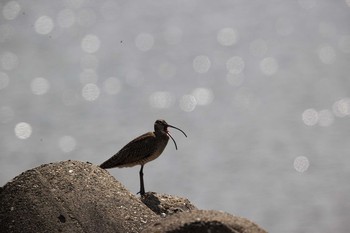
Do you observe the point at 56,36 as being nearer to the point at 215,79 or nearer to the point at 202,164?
the point at 215,79

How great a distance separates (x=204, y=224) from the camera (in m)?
12.8

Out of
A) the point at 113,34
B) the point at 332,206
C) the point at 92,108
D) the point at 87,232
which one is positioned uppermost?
the point at 113,34

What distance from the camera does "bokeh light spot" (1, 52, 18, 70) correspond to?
4986 centimetres

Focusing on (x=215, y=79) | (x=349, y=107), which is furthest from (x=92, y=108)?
(x=349, y=107)

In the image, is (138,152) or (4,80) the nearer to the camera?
(138,152)

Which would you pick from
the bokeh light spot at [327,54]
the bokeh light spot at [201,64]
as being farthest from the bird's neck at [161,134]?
the bokeh light spot at [327,54]

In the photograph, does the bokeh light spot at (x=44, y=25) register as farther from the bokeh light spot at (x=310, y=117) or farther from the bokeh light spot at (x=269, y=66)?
the bokeh light spot at (x=310, y=117)

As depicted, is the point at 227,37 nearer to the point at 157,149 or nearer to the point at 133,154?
the point at 157,149

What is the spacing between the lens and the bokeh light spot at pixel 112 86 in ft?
151

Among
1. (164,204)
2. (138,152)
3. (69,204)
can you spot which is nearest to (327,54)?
(138,152)

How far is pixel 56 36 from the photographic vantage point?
54.4 m

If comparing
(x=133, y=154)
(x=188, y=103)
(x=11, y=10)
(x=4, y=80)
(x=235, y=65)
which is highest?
(x=11, y=10)

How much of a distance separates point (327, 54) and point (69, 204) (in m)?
37.6

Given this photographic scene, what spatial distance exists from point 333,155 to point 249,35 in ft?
59.5
